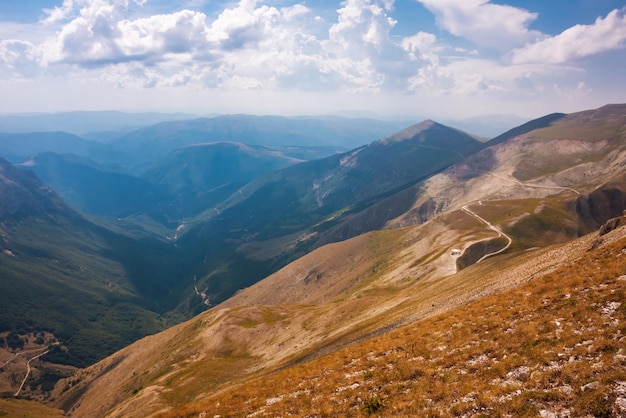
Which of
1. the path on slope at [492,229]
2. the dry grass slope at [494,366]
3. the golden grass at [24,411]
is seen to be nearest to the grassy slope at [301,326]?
the path on slope at [492,229]

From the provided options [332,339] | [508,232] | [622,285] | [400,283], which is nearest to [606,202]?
[508,232]

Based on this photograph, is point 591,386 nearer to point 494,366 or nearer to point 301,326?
point 494,366

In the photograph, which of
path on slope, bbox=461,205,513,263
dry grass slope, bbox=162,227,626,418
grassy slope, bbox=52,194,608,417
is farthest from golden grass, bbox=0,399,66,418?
path on slope, bbox=461,205,513,263

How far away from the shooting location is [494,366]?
23.6 metres

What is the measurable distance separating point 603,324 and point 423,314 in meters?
27.7

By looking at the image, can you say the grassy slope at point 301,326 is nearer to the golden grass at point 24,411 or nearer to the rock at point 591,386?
the golden grass at point 24,411

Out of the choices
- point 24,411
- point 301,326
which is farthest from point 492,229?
point 24,411

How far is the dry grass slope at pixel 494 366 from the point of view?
19000mm

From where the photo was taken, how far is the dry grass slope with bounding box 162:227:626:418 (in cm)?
1900

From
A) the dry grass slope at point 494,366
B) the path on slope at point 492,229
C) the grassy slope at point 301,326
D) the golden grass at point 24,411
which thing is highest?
the dry grass slope at point 494,366

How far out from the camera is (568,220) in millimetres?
144250

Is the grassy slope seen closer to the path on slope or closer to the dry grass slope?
the path on slope

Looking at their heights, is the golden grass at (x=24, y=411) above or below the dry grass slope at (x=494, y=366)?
below

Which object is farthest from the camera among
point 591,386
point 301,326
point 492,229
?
point 492,229
